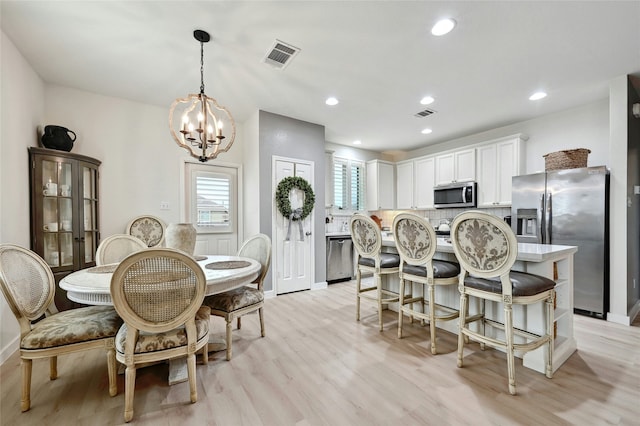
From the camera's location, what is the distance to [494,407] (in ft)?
5.32

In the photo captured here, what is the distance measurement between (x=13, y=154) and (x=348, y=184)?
15.5ft

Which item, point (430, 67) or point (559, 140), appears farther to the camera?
point (559, 140)

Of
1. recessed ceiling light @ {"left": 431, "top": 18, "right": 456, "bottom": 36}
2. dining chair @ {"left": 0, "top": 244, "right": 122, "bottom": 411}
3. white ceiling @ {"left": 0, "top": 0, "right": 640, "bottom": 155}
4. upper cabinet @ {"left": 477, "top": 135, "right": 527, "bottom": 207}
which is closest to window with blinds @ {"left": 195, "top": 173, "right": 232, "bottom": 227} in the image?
white ceiling @ {"left": 0, "top": 0, "right": 640, "bottom": 155}

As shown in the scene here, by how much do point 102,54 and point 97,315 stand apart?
2456 millimetres

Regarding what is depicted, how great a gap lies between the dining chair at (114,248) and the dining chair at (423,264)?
2.61m

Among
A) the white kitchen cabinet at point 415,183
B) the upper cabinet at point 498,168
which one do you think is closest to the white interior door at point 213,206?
the white kitchen cabinet at point 415,183

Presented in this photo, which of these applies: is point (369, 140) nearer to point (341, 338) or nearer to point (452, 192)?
point (452, 192)

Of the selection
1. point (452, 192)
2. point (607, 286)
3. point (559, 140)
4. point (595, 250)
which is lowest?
point (607, 286)

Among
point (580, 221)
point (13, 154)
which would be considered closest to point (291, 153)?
point (13, 154)

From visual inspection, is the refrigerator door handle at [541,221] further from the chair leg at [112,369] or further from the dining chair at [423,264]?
the chair leg at [112,369]

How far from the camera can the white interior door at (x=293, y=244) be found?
13.4 ft

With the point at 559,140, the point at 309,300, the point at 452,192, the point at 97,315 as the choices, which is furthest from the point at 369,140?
the point at 97,315

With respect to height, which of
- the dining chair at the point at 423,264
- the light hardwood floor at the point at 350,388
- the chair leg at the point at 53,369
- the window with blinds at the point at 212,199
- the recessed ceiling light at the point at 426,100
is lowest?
the light hardwood floor at the point at 350,388

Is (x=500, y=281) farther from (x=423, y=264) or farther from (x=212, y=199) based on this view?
(x=212, y=199)
